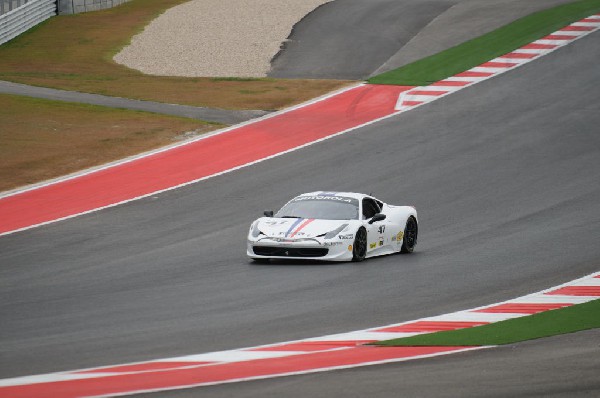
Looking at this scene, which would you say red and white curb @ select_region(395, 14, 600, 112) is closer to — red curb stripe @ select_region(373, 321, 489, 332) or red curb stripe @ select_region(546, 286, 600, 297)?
red curb stripe @ select_region(546, 286, 600, 297)

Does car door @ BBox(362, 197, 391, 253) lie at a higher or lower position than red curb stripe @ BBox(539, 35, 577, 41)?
lower

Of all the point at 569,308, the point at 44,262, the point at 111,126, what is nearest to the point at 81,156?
the point at 111,126

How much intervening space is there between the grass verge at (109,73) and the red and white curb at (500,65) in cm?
316

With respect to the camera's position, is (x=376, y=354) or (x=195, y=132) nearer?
(x=376, y=354)

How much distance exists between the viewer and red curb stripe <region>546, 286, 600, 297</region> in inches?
676

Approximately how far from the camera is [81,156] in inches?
1195

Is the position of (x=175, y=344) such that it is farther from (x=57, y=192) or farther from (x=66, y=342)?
(x=57, y=192)

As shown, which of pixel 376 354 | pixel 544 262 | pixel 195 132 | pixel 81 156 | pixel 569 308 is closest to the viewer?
pixel 376 354

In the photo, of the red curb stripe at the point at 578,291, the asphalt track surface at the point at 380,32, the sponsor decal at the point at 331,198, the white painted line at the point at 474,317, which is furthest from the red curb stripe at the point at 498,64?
the white painted line at the point at 474,317

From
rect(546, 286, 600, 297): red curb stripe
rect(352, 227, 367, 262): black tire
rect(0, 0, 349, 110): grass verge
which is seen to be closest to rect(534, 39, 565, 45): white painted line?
rect(0, 0, 349, 110): grass verge

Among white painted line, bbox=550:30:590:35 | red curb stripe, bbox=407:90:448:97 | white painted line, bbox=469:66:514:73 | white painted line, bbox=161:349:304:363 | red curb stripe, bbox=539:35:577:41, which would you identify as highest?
white painted line, bbox=550:30:590:35

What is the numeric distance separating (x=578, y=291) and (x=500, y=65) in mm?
21977

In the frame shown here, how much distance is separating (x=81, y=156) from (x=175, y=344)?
17.6 m

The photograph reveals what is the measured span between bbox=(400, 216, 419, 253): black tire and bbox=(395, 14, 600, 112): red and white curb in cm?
1281
